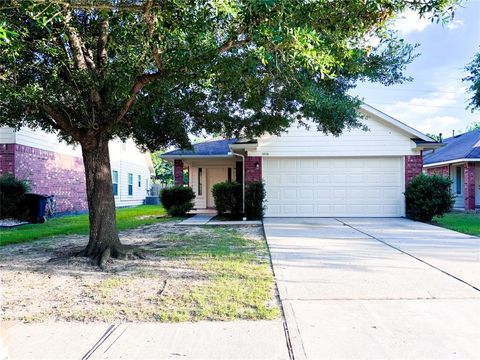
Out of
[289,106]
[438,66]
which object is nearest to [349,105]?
[289,106]

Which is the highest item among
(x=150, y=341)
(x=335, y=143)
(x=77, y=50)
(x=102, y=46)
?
(x=102, y=46)

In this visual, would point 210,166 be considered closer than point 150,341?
No

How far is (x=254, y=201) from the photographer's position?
47.4ft

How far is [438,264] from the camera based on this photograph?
6.62 m

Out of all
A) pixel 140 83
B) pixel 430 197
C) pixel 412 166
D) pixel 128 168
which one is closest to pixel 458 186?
pixel 412 166

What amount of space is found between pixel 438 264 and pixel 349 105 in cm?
384

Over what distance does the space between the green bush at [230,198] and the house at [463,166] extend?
9.43m

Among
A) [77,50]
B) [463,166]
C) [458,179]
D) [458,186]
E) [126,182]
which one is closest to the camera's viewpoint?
[77,50]

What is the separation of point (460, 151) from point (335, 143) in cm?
949

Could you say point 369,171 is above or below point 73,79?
below

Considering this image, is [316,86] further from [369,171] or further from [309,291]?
[369,171]

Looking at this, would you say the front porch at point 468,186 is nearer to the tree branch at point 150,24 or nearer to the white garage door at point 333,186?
the white garage door at point 333,186

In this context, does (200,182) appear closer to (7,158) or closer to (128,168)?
(128,168)

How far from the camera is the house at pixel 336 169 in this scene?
15258 mm
